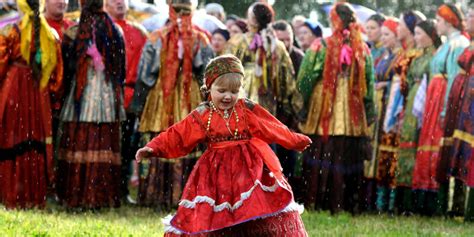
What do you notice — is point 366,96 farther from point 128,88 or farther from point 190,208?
point 190,208

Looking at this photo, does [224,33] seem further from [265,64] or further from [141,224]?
[141,224]

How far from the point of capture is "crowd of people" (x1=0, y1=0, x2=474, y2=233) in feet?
37.3

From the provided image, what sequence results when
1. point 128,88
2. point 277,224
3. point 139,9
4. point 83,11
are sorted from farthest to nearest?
point 139,9
point 128,88
point 83,11
point 277,224

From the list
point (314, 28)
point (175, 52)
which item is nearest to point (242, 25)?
point (314, 28)

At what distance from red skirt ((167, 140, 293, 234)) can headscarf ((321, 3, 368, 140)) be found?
4.34 metres

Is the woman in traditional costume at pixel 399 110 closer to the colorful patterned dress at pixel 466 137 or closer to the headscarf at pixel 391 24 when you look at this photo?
the headscarf at pixel 391 24

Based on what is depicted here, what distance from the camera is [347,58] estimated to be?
11750 mm

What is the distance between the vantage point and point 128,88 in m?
13.1

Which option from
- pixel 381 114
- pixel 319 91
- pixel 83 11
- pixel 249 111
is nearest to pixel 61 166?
pixel 83 11

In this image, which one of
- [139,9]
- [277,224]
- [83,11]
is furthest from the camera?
[139,9]

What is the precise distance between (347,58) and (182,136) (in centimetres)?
445

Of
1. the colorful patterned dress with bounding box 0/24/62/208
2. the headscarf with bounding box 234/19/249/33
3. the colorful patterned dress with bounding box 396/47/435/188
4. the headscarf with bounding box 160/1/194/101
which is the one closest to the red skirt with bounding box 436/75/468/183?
the colorful patterned dress with bounding box 396/47/435/188

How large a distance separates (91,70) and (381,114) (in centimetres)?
340

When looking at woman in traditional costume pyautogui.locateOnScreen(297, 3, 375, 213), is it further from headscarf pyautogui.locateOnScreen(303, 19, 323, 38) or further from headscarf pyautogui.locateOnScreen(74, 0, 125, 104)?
headscarf pyautogui.locateOnScreen(303, 19, 323, 38)
